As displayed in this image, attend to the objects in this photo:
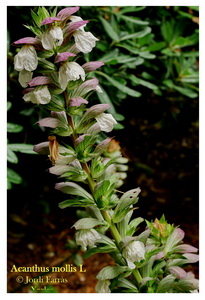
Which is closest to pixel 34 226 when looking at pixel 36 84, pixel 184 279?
pixel 184 279

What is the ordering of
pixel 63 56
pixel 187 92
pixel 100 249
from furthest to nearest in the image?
pixel 187 92, pixel 100 249, pixel 63 56

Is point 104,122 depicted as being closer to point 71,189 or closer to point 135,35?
point 71,189

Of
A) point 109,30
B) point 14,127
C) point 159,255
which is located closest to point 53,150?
point 159,255

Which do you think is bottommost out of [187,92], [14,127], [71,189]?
[71,189]

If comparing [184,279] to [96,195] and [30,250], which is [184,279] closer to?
[96,195]

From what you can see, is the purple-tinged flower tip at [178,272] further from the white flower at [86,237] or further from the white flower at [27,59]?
the white flower at [27,59]

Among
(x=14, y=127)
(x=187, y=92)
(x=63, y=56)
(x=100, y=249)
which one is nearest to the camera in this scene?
(x=63, y=56)
